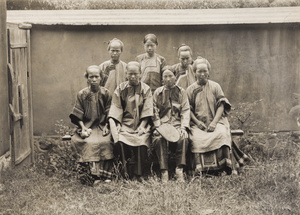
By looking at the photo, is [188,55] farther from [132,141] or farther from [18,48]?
[18,48]

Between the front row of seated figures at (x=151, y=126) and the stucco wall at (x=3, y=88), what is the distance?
3.35 feet

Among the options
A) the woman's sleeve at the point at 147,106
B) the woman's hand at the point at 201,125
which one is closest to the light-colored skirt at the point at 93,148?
the woman's sleeve at the point at 147,106

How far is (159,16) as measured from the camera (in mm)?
Answer: 9727

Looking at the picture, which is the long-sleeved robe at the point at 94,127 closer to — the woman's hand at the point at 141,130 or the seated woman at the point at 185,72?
the woman's hand at the point at 141,130

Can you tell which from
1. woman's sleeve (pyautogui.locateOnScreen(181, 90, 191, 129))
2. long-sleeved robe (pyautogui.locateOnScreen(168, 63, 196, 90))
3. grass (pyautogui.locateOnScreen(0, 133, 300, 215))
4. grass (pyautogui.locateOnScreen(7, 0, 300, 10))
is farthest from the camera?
grass (pyautogui.locateOnScreen(7, 0, 300, 10))

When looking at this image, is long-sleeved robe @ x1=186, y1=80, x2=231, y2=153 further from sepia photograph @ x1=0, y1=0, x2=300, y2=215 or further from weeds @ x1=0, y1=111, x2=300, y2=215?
weeds @ x1=0, y1=111, x2=300, y2=215

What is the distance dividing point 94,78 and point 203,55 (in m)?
2.73

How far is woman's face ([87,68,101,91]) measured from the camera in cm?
765

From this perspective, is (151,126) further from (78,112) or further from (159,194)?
(159,194)

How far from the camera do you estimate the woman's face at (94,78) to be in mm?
7648

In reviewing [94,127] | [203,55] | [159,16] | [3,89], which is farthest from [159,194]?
[159,16]

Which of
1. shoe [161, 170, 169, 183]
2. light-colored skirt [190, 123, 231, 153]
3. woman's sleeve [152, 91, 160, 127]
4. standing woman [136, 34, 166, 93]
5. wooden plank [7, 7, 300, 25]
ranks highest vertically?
wooden plank [7, 7, 300, 25]

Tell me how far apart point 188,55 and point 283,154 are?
2274 mm

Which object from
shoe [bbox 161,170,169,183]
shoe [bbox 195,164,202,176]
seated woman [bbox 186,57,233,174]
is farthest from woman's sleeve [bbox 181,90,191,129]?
shoe [bbox 161,170,169,183]
